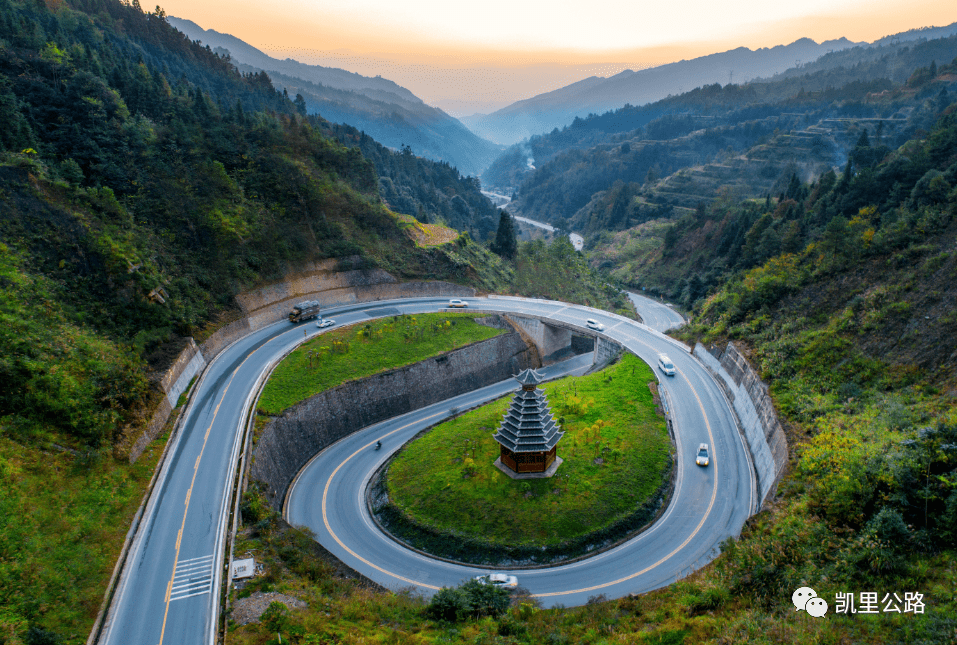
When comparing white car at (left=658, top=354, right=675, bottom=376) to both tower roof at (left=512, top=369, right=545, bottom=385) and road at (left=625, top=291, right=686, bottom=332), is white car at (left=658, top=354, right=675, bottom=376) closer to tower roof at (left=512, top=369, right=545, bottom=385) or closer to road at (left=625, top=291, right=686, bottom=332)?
tower roof at (left=512, top=369, right=545, bottom=385)

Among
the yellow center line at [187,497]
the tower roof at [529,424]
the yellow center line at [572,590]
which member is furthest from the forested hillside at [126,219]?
the tower roof at [529,424]

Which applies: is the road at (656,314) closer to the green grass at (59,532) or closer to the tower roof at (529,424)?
the tower roof at (529,424)

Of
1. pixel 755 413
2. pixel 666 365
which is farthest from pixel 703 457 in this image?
pixel 666 365

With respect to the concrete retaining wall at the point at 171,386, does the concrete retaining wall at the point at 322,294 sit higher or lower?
higher

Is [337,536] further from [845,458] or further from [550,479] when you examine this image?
[845,458]

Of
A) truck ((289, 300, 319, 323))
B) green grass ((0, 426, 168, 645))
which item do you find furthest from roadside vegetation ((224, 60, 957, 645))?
truck ((289, 300, 319, 323))

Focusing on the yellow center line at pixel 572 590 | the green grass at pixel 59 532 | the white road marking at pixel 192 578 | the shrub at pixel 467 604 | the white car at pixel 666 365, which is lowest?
the yellow center line at pixel 572 590

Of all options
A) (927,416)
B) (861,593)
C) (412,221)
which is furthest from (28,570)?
(412,221)

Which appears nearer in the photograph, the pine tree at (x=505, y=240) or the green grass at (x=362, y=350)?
the green grass at (x=362, y=350)
